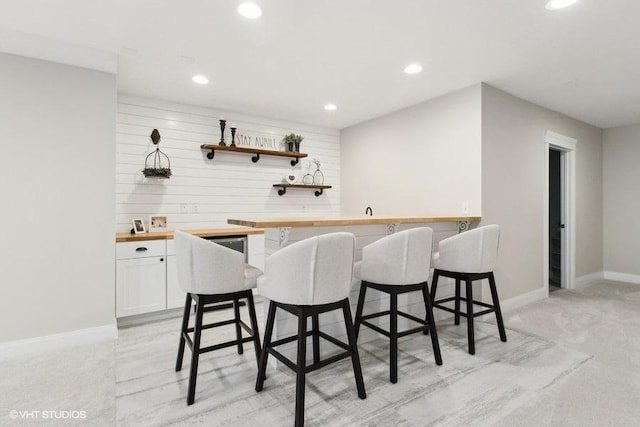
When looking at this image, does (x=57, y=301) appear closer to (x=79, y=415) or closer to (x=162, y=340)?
(x=162, y=340)

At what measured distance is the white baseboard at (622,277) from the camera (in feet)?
16.8

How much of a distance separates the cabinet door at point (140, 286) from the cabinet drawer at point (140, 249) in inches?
1.6

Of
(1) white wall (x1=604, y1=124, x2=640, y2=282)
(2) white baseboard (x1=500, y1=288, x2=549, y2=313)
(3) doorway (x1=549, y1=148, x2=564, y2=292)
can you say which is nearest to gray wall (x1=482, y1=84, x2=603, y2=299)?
(2) white baseboard (x1=500, y1=288, x2=549, y2=313)

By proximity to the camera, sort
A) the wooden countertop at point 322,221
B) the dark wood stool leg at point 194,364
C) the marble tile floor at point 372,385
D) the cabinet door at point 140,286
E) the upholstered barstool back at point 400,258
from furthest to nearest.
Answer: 1. the cabinet door at point 140,286
2. the upholstered barstool back at point 400,258
3. the wooden countertop at point 322,221
4. the dark wood stool leg at point 194,364
5. the marble tile floor at point 372,385

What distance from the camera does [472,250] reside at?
2.71m

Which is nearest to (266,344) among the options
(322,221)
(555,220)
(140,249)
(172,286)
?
(322,221)

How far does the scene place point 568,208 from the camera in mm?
4785

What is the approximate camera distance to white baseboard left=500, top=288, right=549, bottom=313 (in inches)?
147

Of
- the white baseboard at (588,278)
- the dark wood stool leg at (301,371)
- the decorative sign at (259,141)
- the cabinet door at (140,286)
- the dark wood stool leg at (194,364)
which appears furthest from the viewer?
the white baseboard at (588,278)

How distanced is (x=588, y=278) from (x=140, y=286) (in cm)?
620

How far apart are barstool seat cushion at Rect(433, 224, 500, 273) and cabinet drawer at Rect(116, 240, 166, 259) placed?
110 inches

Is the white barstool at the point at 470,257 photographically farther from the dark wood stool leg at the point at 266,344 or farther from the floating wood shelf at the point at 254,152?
the floating wood shelf at the point at 254,152

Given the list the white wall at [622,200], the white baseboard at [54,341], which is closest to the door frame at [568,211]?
the white wall at [622,200]

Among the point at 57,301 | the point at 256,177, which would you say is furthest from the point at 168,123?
the point at 57,301
